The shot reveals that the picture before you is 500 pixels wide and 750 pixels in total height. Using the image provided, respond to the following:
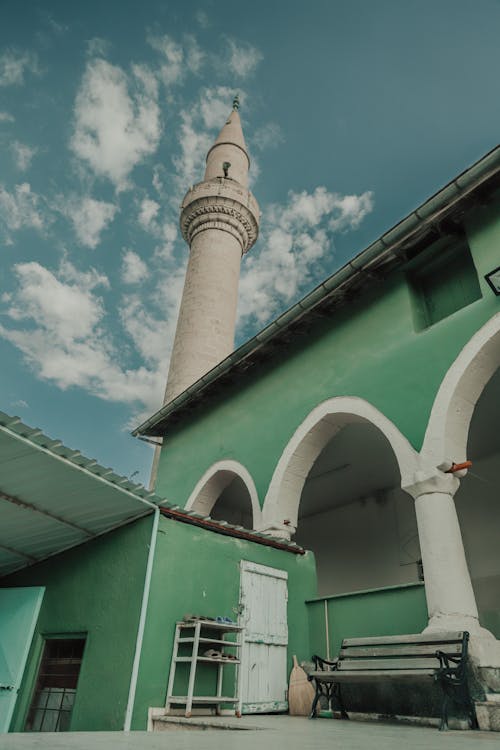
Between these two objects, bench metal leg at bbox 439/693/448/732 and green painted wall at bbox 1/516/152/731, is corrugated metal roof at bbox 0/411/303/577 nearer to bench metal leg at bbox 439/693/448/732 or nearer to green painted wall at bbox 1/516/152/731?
green painted wall at bbox 1/516/152/731

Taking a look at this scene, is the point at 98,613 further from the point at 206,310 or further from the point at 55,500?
the point at 206,310

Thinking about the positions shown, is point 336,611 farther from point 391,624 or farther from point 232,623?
point 232,623

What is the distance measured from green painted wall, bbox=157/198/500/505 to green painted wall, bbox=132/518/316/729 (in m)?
1.71

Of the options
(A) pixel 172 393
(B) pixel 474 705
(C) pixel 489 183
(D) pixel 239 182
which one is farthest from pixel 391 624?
(D) pixel 239 182

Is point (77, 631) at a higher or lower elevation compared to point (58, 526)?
lower

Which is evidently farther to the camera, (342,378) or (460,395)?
(342,378)

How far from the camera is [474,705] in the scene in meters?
3.94

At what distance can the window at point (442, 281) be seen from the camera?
662 cm

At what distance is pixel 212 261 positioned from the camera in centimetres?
1588

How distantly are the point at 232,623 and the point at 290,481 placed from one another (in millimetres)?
2579

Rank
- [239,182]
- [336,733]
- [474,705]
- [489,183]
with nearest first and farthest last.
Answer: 1. [336,733]
2. [474,705]
3. [489,183]
4. [239,182]

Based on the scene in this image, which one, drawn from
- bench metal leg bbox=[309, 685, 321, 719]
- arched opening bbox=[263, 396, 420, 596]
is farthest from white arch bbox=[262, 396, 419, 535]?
bench metal leg bbox=[309, 685, 321, 719]

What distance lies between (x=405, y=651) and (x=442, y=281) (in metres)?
4.66

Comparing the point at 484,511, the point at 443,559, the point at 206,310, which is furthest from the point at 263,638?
the point at 206,310
